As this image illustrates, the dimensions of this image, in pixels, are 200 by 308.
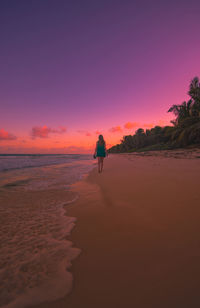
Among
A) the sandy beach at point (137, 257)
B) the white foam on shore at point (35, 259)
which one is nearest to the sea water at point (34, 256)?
the white foam on shore at point (35, 259)

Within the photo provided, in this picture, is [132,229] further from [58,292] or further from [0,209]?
[0,209]

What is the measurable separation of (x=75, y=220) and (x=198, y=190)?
298 centimetres

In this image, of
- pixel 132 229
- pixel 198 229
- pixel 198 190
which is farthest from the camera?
pixel 198 190

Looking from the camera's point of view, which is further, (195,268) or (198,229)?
(198,229)

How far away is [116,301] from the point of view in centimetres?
95

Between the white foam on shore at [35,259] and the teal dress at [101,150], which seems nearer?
the white foam on shore at [35,259]

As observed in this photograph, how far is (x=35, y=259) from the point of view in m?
1.40

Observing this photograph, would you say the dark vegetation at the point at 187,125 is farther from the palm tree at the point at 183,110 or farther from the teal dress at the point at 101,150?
the teal dress at the point at 101,150

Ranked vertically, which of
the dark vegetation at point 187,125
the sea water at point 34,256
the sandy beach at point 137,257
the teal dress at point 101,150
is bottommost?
the sea water at point 34,256

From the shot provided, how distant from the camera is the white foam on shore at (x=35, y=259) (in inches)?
40.4

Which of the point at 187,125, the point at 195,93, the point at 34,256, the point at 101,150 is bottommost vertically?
the point at 34,256

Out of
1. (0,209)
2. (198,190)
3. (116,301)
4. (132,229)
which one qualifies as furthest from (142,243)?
(0,209)

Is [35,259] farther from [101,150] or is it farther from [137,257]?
[101,150]

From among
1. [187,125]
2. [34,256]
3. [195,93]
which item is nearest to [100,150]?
[34,256]
